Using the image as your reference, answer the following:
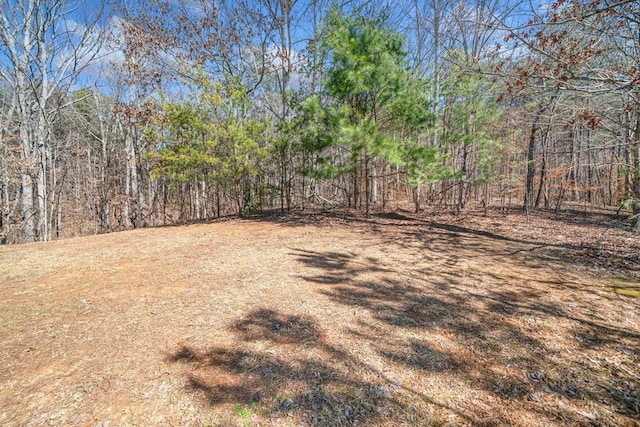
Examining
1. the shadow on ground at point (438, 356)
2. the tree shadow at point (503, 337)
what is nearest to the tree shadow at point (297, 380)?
the shadow on ground at point (438, 356)

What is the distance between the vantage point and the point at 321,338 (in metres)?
2.35

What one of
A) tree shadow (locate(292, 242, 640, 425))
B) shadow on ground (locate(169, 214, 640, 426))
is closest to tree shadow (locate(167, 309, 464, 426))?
shadow on ground (locate(169, 214, 640, 426))

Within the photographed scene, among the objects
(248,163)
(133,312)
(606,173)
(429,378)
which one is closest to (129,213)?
(248,163)

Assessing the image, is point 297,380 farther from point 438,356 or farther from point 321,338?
point 438,356

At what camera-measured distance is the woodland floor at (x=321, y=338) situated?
166 cm

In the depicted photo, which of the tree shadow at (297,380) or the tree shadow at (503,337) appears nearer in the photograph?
the tree shadow at (297,380)

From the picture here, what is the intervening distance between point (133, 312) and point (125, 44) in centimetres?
1102

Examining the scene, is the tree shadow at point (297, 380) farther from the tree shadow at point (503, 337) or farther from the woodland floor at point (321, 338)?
the tree shadow at point (503, 337)

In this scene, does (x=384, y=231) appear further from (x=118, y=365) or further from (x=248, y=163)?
(x=118, y=365)

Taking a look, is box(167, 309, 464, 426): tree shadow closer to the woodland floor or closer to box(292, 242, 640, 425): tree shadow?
the woodland floor

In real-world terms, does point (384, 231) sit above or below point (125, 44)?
below

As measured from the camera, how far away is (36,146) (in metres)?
7.91

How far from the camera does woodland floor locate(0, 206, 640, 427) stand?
5.44ft

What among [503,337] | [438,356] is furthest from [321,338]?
[503,337]
